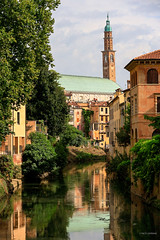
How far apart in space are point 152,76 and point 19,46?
31.5 feet

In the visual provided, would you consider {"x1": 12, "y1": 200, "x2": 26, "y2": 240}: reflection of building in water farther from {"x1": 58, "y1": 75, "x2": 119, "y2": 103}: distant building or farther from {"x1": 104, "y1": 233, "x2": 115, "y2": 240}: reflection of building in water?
{"x1": 58, "y1": 75, "x2": 119, "y2": 103}: distant building

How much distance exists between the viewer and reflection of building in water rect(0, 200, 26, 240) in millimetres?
21359

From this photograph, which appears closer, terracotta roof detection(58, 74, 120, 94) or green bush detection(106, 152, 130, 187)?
green bush detection(106, 152, 130, 187)

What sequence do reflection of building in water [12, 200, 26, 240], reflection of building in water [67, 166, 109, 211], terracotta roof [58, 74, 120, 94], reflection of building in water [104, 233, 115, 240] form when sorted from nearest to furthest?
reflection of building in water [104, 233, 115, 240] < reflection of building in water [12, 200, 26, 240] < reflection of building in water [67, 166, 109, 211] < terracotta roof [58, 74, 120, 94]

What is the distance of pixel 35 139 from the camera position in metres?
50.9

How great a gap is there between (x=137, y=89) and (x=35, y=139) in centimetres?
1875

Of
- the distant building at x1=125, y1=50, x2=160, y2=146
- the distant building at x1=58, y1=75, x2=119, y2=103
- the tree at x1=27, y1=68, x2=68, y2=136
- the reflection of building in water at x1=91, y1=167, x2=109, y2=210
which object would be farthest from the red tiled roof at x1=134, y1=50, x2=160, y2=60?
the distant building at x1=58, y1=75, x2=119, y2=103

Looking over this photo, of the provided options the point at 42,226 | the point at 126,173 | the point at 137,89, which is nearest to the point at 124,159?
the point at 126,173

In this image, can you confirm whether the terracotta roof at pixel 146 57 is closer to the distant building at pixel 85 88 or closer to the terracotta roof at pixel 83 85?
the distant building at pixel 85 88

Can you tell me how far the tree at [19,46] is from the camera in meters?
31.0

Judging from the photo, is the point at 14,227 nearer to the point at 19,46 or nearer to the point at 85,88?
the point at 19,46

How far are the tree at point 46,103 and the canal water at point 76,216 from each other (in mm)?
21604

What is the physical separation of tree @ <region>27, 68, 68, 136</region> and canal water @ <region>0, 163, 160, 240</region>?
70.9 feet

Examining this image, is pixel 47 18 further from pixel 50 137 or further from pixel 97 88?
pixel 97 88
